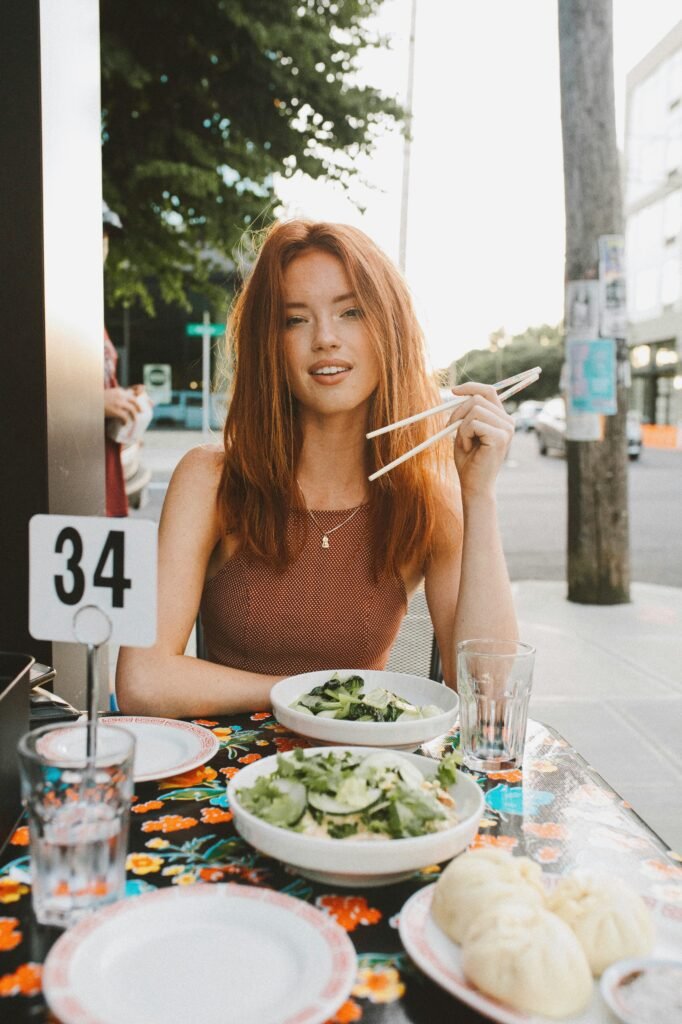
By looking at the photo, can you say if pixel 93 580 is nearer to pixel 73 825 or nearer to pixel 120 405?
pixel 73 825

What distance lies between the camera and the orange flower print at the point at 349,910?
0.90 metres

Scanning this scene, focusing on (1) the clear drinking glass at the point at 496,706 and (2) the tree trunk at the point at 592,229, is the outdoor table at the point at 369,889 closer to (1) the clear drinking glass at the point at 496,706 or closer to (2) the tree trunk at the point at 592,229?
(1) the clear drinking glass at the point at 496,706

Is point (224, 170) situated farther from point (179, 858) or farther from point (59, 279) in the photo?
point (179, 858)

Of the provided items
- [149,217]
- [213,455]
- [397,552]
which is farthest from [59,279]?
[149,217]

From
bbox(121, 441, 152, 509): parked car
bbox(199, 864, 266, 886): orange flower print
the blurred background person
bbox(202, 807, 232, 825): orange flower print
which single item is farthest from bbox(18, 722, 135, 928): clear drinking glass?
bbox(121, 441, 152, 509): parked car

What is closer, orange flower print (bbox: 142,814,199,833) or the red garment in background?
orange flower print (bbox: 142,814,199,833)

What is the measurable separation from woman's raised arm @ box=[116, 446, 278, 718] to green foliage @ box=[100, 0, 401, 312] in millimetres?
4975

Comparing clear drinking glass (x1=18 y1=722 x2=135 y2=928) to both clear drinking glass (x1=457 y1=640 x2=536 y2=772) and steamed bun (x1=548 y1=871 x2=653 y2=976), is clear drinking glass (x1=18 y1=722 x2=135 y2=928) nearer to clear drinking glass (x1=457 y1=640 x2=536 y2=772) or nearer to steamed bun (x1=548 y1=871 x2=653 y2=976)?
steamed bun (x1=548 y1=871 x2=653 y2=976)

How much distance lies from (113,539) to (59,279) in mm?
1514

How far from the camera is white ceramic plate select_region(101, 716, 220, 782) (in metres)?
1.25

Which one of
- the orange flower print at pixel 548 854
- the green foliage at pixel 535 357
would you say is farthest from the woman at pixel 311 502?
the green foliage at pixel 535 357

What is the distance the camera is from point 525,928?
2.46 ft

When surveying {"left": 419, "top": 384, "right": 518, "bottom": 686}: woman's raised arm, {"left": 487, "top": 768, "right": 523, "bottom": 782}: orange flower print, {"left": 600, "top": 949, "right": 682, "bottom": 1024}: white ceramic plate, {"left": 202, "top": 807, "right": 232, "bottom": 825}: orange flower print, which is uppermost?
{"left": 419, "top": 384, "right": 518, "bottom": 686}: woman's raised arm

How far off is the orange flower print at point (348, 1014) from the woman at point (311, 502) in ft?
3.86
